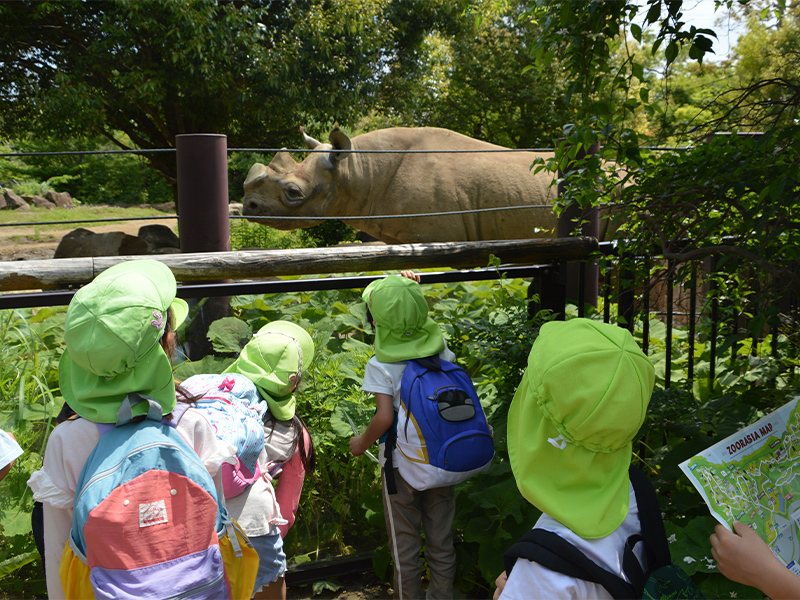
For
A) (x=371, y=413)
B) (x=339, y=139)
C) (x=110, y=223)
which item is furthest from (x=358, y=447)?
(x=110, y=223)

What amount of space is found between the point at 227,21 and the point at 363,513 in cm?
1014

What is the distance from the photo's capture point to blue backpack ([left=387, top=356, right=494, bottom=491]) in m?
2.37

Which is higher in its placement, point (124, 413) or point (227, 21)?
point (227, 21)

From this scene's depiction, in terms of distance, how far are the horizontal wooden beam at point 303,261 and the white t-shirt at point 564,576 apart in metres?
2.02

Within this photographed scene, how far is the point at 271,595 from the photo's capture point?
2.44 metres

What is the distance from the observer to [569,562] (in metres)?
1.34

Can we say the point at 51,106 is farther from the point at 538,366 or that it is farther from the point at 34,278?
the point at 538,366

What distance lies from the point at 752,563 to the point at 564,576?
15.0 inches

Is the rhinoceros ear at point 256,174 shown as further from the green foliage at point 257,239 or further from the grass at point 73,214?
the grass at point 73,214

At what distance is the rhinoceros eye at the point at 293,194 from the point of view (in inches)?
291

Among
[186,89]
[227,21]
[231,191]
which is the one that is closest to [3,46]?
[186,89]

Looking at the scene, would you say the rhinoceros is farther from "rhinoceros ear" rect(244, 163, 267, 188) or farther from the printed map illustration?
the printed map illustration

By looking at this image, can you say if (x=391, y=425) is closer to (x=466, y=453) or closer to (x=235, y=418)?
(x=466, y=453)

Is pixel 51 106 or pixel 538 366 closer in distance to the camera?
pixel 538 366
